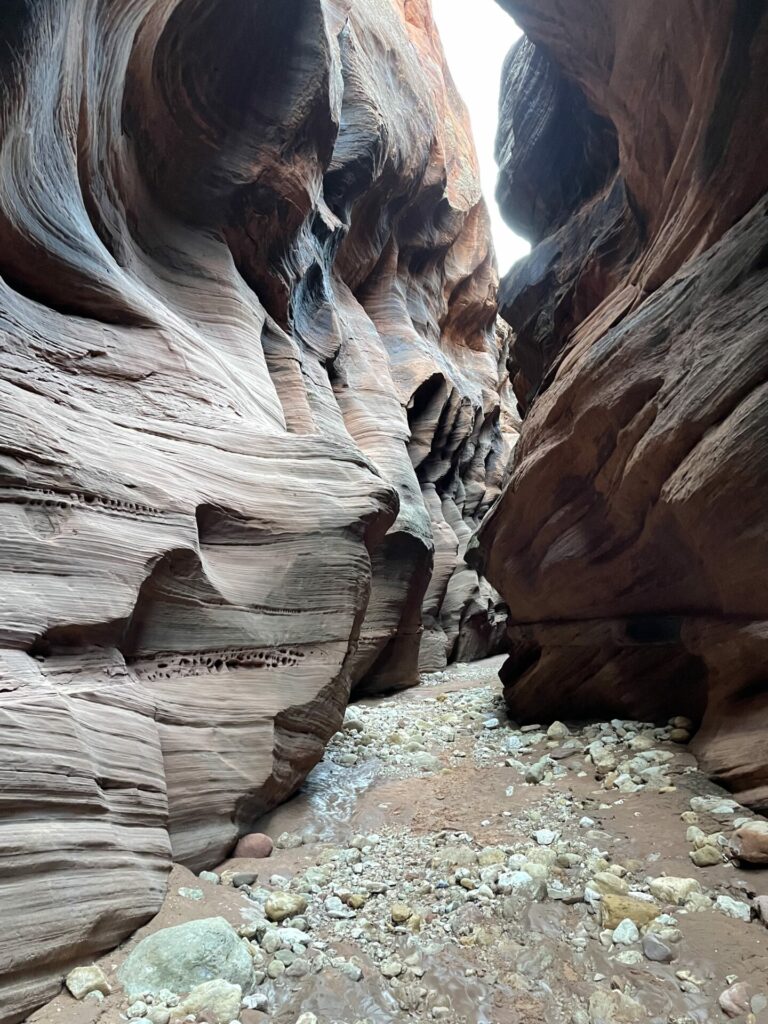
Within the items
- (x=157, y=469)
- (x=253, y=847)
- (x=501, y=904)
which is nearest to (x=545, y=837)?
(x=501, y=904)

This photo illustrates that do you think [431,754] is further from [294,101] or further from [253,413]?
A: [294,101]

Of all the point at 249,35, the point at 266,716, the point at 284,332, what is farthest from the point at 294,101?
the point at 266,716

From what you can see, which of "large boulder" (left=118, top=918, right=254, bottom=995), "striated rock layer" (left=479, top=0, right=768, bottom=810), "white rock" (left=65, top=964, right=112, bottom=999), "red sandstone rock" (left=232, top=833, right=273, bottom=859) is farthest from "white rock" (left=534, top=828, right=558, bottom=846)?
"white rock" (left=65, top=964, right=112, bottom=999)

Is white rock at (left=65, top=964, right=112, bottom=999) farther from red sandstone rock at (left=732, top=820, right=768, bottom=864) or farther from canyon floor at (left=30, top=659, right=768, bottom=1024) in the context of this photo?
red sandstone rock at (left=732, top=820, right=768, bottom=864)

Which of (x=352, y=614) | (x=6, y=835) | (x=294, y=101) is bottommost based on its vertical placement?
(x=6, y=835)

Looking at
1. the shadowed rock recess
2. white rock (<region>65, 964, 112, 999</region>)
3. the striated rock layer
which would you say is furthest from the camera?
the striated rock layer

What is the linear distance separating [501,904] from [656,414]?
13.5 ft

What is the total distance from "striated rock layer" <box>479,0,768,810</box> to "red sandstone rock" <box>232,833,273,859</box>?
3.37 m

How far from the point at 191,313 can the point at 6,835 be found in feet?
21.1

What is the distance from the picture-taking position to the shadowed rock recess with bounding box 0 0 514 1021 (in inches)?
131

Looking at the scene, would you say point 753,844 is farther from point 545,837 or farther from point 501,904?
point 501,904

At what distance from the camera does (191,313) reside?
7820 millimetres

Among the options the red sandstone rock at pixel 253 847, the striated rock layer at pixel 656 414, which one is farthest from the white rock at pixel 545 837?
the red sandstone rock at pixel 253 847

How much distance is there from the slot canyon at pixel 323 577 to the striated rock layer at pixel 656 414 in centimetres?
4
